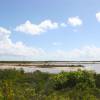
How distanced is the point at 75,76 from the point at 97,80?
3.01 m

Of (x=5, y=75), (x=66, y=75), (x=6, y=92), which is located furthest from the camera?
(x=5, y=75)

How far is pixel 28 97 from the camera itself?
8773 mm

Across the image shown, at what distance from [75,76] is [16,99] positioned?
38.6 ft

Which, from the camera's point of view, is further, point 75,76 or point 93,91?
point 75,76

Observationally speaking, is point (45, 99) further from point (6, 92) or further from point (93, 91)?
point (93, 91)

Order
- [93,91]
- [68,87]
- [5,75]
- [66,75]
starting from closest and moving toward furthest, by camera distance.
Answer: [93,91] → [68,87] → [66,75] → [5,75]

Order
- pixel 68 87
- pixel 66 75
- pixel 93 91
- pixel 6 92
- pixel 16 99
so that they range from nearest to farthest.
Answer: pixel 6 92 → pixel 16 99 → pixel 93 91 → pixel 68 87 → pixel 66 75

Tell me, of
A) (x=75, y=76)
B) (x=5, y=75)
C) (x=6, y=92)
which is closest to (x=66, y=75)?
(x=75, y=76)

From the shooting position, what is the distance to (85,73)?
20656 mm

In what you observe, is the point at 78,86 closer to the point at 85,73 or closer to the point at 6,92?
the point at 85,73

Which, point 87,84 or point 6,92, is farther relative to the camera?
point 87,84

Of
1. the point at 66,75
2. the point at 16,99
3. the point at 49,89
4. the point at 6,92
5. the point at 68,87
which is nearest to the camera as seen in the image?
the point at 6,92

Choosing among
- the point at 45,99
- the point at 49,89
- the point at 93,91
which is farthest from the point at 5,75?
the point at 45,99

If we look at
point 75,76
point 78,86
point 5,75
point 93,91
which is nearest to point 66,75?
point 75,76
